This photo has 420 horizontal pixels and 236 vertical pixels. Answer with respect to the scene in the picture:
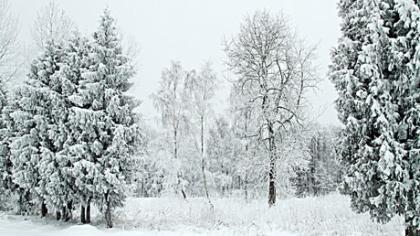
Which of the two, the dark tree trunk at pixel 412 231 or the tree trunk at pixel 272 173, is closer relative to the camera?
the dark tree trunk at pixel 412 231

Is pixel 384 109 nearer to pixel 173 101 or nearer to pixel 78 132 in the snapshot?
pixel 78 132

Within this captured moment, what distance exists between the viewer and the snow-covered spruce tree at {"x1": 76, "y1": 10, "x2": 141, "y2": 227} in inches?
574

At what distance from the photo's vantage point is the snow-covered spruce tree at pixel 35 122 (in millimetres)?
16797

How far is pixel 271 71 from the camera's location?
1944 cm

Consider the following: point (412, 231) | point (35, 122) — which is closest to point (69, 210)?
point (35, 122)

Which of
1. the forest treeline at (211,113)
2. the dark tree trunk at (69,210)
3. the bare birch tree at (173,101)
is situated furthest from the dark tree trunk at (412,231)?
the bare birch tree at (173,101)

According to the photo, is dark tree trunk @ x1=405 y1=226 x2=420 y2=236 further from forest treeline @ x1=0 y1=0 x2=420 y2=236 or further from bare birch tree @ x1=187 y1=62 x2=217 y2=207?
bare birch tree @ x1=187 y1=62 x2=217 y2=207

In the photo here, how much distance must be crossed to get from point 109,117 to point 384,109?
10059 mm

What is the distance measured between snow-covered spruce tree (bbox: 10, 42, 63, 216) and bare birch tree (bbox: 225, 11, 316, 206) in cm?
874

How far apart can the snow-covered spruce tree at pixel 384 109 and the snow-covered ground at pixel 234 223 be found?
2262mm

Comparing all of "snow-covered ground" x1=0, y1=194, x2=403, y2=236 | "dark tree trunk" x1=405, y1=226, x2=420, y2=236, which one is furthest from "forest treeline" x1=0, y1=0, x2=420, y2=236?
"snow-covered ground" x1=0, y1=194, x2=403, y2=236

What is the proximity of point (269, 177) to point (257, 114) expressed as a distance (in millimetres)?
3215

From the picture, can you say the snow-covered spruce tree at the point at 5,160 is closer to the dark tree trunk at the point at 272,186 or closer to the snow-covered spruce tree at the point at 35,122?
the snow-covered spruce tree at the point at 35,122

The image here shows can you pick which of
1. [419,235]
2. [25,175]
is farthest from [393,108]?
[25,175]
